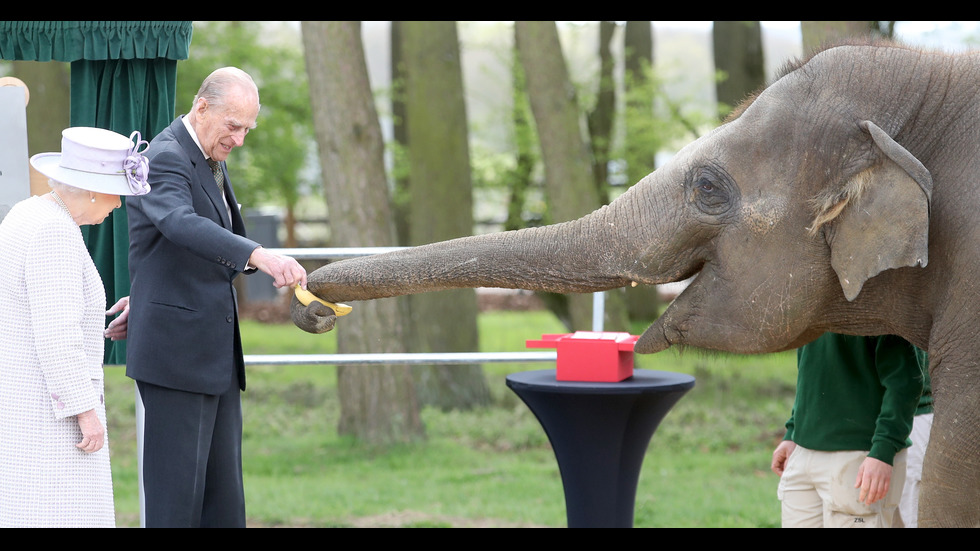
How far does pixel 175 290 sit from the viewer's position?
376 cm

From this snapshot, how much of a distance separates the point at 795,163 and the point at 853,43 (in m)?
0.46

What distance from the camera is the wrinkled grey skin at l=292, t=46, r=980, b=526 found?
2.90 metres

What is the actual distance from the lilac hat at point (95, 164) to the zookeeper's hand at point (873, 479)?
8.59 ft

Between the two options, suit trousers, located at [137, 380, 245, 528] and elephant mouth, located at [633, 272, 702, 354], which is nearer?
elephant mouth, located at [633, 272, 702, 354]

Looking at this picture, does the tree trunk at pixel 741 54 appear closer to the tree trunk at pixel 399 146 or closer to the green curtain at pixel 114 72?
the tree trunk at pixel 399 146

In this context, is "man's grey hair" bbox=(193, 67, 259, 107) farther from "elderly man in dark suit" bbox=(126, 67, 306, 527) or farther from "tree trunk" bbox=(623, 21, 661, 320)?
"tree trunk" bbox=(623, 21, 661, 320)

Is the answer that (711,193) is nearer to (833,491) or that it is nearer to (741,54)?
(833,491)

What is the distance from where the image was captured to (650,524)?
662cm

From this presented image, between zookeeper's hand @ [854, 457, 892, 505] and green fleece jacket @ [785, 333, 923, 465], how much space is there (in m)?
0.03

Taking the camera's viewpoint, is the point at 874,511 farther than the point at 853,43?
Yes

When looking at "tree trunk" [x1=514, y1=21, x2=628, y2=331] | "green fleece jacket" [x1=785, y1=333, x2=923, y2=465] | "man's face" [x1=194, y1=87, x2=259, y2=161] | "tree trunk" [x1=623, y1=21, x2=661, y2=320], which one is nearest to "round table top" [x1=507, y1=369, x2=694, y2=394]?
"green fleece jacket" [x1=785, y1=333, x2=923, y2=465]

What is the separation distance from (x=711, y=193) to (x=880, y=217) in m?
0.51
